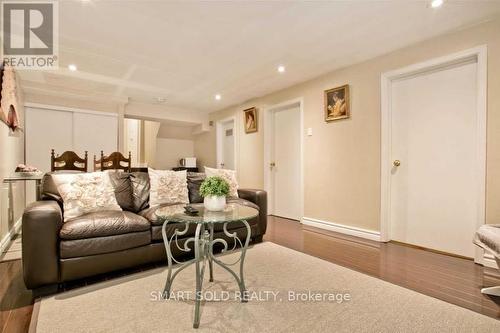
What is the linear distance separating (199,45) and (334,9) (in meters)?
1.50

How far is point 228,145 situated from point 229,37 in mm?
3308

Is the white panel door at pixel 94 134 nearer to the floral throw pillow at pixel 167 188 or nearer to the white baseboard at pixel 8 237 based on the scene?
the white baseboard at pixel 8 237

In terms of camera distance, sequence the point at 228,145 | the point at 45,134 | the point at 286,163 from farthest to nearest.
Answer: the point at 228,145 → the point at 286,163 → the point at 45,134

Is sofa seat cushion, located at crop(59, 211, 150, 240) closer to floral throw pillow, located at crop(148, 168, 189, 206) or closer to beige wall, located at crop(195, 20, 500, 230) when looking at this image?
floral throw pillow, located at crop(148, 168, 189, 206)

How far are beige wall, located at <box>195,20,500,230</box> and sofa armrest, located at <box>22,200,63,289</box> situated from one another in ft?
10.4

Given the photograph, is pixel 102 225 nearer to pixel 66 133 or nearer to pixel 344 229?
pixel 344 229

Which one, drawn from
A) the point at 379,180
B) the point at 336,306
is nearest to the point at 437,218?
the point at 379,180

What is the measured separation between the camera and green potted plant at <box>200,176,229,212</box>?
70.9 inches

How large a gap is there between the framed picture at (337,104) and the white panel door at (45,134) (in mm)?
4585

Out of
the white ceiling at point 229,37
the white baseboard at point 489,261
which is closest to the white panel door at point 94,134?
the white ceiling at point 229,37

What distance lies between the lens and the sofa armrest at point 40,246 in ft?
5.49

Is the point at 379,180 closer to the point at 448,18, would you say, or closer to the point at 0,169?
the point at 448,18

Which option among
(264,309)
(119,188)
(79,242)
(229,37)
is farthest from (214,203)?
(229,37)

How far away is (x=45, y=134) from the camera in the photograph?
432cm
